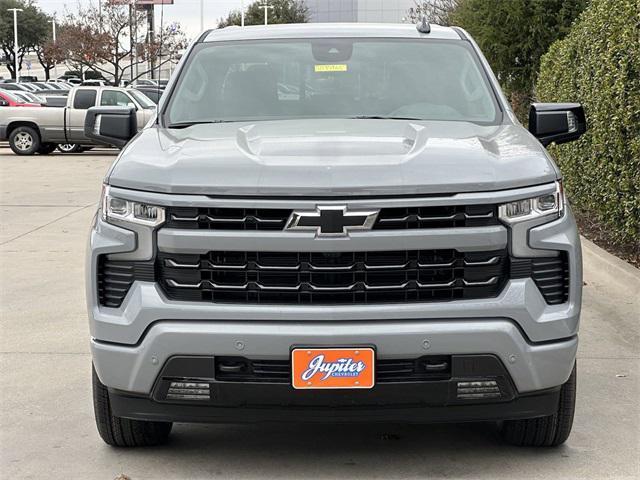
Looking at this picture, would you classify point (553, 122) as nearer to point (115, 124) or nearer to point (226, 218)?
point (226, 218)

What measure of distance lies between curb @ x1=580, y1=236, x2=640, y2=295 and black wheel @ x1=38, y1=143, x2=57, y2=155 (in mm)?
20095

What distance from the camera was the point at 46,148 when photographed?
2906cm

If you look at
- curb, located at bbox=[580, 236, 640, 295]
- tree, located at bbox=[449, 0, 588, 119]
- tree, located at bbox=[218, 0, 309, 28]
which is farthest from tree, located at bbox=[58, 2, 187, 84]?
curb, located at bbox=[580, 236, 640, 295]

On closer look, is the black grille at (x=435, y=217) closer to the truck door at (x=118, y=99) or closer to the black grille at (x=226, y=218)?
the black grille at (x=226, y=218)

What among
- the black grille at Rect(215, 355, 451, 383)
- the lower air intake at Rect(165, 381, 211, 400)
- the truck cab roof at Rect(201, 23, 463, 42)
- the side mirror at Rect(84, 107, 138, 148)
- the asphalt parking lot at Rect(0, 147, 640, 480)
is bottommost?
the asphalt parking lot at Rect(0, 147, 640, 480)

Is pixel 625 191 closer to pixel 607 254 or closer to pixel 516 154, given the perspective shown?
pixel 607 254

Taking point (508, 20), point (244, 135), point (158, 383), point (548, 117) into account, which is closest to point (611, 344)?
point (548, 117)

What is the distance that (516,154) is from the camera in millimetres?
4797

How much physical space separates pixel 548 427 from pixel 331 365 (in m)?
1.20

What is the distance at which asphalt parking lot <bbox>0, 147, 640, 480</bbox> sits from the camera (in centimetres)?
495

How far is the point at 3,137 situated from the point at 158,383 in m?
25.4

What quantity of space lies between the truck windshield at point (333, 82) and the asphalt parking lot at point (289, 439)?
1.54 m

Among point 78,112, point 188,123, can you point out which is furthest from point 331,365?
point 78,112

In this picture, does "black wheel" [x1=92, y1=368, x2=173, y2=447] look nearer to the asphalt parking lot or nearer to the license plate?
the asphalt parking lot
